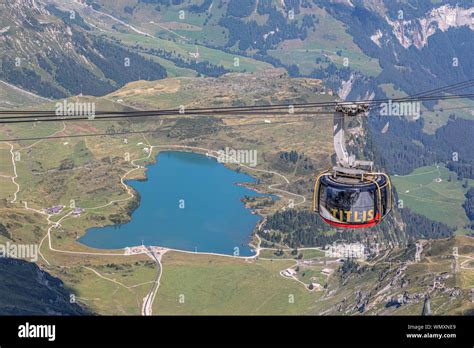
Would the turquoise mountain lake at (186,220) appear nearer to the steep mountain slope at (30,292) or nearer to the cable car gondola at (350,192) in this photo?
the steep mountain slope at (30,292)

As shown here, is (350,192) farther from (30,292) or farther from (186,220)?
(186,220)

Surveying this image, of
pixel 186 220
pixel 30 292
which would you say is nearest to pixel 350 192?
pixel 30 292

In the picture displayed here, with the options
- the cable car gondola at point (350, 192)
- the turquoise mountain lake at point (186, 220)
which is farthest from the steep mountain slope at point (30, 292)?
the cable car gondola at point (350, 192)

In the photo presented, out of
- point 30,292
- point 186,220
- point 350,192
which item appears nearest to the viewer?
point 350,192

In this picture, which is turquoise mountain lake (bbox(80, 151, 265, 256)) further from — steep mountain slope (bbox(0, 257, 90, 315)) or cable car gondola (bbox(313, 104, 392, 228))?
cable car gondola (bbox(313, 104, 392, 228))

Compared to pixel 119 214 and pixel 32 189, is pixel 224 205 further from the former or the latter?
pixel 32 189

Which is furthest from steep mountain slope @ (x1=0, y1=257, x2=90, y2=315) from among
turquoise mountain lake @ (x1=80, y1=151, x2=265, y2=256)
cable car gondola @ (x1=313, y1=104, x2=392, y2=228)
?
cable car gondola @ (x1=313, y1=104, x2=392, y2=228)
